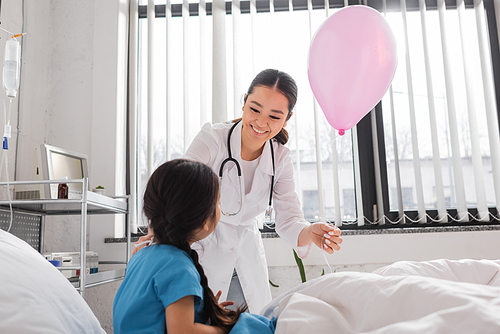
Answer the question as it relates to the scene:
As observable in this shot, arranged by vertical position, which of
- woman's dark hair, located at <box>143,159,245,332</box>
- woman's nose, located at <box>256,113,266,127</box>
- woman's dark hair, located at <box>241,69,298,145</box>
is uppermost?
woman's dark hair, located at <box>241,69,298,145</box>

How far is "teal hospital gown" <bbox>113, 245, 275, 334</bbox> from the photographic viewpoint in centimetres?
75

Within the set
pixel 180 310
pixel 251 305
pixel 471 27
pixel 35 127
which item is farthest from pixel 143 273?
pixel 471 27

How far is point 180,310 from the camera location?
29.5 inches

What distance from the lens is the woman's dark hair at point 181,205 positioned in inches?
34.2

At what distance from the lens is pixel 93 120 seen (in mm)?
2357

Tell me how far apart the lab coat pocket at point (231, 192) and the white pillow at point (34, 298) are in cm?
74

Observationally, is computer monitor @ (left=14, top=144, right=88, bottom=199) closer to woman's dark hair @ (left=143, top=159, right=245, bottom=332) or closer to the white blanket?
woman's dark hair @ (left=143, top=159, right=245, bottom=332)

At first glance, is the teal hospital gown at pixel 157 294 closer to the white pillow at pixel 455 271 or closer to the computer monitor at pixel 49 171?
the white pillow at pixel 455 271

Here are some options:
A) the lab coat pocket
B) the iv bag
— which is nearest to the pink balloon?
the lab coat pocket

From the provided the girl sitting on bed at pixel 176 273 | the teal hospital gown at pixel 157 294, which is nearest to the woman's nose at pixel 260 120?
the girl sitting on bed at pixel 176 273

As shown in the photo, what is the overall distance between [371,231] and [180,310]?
167 centimetres

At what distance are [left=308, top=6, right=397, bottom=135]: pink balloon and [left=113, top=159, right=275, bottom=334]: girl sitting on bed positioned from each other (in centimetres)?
82

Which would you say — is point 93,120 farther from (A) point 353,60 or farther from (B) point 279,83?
(A) point 353,60

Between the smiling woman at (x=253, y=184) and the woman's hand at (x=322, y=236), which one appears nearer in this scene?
the woman's hand at (x=322, y=236)
